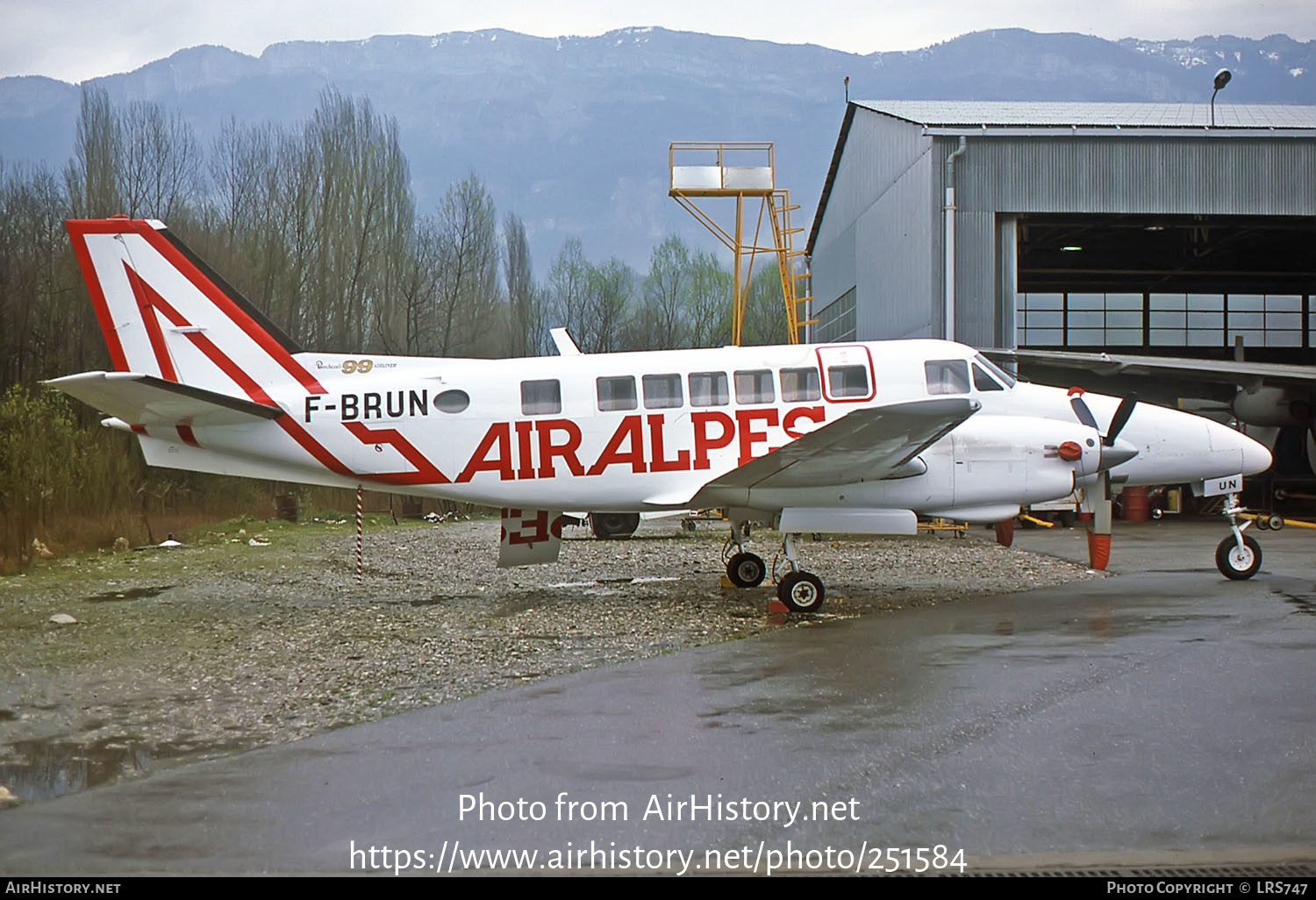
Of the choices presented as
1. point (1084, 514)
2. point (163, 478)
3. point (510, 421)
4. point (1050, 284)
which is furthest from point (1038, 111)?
point (163, 478)

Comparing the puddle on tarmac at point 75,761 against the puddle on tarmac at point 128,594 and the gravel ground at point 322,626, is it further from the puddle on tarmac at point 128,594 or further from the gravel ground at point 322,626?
the puddle on tarmac at point 128,594

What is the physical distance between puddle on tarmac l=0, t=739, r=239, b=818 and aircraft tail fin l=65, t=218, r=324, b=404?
665 centimetres

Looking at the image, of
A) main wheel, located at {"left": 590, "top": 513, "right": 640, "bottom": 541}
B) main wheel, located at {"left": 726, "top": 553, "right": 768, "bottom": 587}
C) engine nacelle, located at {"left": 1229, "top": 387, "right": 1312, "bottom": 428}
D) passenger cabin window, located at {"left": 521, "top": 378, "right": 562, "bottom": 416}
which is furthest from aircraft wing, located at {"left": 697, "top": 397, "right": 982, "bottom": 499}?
engine nacelle, located at {"left": 1229, "top": 387, "right": 1312, "bottom": 428}

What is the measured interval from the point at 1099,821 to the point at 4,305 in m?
31.8

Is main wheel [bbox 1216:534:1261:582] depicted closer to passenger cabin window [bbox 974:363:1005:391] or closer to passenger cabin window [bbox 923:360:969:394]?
passenger cabin window [bbox 974:363:1005:391]

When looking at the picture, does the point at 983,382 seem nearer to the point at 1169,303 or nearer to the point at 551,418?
the point at 551,418

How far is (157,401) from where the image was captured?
1195 centimetres

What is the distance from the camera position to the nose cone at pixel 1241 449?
13.6m

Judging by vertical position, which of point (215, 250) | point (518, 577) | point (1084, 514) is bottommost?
point (518, 577)

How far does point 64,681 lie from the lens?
27.9 ft

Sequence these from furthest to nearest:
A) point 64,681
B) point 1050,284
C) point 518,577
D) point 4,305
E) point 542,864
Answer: point 1050,284, point 4,305, point 518,577, point 64,681, point 542,864

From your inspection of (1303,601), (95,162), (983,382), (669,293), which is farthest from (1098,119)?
(669,293)

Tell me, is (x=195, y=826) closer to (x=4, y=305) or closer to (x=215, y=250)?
(x=4, y=305)

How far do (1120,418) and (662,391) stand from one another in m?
5.35
